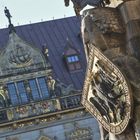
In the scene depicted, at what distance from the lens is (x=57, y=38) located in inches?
1459

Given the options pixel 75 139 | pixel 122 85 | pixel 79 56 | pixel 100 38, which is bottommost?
pixel 75 139

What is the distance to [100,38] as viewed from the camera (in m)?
8.82

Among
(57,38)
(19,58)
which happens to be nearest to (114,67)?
(19,58)

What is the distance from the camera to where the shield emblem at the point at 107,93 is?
8141 mm

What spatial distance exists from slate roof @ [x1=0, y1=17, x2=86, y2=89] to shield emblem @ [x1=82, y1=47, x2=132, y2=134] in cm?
2534

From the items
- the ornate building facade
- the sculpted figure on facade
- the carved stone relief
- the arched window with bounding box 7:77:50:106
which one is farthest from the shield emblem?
the carved stone relief

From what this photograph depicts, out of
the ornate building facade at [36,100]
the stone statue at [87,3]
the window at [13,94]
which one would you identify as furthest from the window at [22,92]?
the stone statue at [87,3]

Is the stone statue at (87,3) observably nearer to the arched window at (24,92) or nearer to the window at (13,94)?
the arched window at (24,92)

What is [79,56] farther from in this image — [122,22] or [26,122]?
[122,22]

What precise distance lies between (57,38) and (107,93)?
2876 centimetres

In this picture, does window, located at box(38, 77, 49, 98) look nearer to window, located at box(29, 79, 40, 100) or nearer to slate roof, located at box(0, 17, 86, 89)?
window, located at box(29, 79, 40, 100)

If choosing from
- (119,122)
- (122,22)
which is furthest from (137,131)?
(122,22)

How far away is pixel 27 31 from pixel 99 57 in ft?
95.8

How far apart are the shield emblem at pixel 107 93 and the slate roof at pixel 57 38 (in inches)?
998
